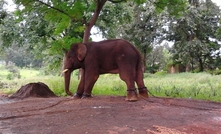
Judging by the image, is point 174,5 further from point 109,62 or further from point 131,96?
point 131,96

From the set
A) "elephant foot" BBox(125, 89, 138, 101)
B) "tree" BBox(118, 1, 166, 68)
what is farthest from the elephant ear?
"tree" BBox(118, 1, 166, 68)

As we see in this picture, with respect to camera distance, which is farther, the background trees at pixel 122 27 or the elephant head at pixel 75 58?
the background trees at pixel 122 27

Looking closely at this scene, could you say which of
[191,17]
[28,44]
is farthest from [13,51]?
[191,17]

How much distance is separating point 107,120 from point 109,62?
3296 mm

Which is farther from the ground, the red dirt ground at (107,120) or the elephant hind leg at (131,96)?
the elephant hind leg at (131,96)

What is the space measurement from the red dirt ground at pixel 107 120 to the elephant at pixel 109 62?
1.40m

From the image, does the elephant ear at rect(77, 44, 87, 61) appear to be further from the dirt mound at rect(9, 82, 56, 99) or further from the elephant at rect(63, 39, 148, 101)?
the dirt mound at rect(9, 82, 56, 99)

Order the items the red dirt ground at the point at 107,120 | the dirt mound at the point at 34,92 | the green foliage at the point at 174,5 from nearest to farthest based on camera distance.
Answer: the red dirt ground at the point at 107,120, the dirt mound at the point at 34,92, the green foliage at the point at 174,5

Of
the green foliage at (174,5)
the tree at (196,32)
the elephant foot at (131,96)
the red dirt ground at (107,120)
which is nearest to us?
the red dirt ground at (107,120)

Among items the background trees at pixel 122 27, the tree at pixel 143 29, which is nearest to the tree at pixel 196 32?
the background trees at pixel 122 27

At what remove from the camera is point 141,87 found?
28.5 feet

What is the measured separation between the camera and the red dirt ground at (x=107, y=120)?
463 centimetres

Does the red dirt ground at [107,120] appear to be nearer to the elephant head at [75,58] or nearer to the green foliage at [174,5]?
the elephant head at [75,58]

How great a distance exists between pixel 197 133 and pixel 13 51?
2194 inches
